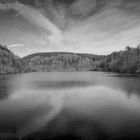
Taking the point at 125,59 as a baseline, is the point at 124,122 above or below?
below

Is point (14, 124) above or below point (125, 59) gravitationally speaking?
below

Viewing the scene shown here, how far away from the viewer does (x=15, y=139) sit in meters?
10.9

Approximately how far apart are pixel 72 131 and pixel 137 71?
11161 cm

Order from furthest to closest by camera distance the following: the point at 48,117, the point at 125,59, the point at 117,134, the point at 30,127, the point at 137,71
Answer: the point at 125,59 < the point at 137,71 < the point at 48,117 < the point at 30,127 < the point at 117,134

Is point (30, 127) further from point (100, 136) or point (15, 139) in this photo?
point (100, 136)

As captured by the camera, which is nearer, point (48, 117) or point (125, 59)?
point (48, 117)

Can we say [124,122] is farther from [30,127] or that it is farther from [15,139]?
[15,139]

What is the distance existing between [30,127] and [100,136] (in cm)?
598

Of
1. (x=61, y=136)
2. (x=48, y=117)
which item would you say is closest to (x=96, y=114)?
(x=48, y=117)

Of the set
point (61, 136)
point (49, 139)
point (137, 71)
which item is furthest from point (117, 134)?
point (137, 71)

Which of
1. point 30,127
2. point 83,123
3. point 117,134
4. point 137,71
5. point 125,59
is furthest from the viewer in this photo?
point 125,59

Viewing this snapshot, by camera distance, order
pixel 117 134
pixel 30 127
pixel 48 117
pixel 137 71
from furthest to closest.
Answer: pixel 137 71
pixel 48 117
pixel 30 127
pixel 117 134

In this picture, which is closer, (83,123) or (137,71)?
(83,123)

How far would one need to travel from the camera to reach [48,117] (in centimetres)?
1622
